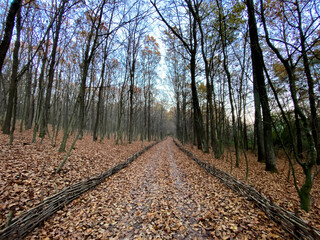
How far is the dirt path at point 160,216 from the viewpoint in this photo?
276 cm

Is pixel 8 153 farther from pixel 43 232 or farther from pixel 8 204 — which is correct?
pixel 43 232

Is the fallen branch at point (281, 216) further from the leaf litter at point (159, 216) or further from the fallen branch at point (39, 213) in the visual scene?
the fallen branch at point (39, 213)

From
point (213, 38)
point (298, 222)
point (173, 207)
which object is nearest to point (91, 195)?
point (173, 207)

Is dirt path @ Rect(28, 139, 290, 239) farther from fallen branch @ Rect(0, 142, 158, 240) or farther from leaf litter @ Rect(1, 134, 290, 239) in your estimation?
fallen branch @ Rect(0, 142, 158, 240)

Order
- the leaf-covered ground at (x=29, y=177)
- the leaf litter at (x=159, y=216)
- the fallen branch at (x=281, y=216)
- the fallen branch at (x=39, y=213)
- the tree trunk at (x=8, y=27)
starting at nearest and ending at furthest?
the fallen branch at (x=281, y=216) < the fallen branch at (x=39, y=213) < the leaf litter at (x=159, y=216) < the leaf-covered ground at (x=29, y=177) < the tree trunk at (x=8, y=27)

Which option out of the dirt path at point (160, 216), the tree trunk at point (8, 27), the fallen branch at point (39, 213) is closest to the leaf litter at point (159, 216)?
the dirt path at point (160, 216)

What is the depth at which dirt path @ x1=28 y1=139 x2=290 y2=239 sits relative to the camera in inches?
109

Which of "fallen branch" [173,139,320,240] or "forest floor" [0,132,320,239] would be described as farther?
"forest floor" [0,132,320,239]

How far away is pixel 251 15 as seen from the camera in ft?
19.0

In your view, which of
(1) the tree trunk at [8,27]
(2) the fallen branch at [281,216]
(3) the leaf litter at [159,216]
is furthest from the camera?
(1) the tree trunk at [8,27]

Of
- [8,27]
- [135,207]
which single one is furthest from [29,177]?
[8,27]

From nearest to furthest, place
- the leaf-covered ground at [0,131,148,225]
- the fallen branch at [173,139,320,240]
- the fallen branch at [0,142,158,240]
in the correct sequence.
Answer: the fallen branch at [173,139,320,240]
the fallen branch at [0,142,158,240]
the leaf-covered ground at [0,131,148,225]

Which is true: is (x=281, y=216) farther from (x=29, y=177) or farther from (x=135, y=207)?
(x=29, y=177)

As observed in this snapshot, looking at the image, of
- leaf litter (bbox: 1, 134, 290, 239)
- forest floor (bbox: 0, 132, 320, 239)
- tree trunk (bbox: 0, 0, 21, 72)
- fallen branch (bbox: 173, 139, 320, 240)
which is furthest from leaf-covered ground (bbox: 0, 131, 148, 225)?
fallen branch (bbox: 173, 139, 320, 240)
